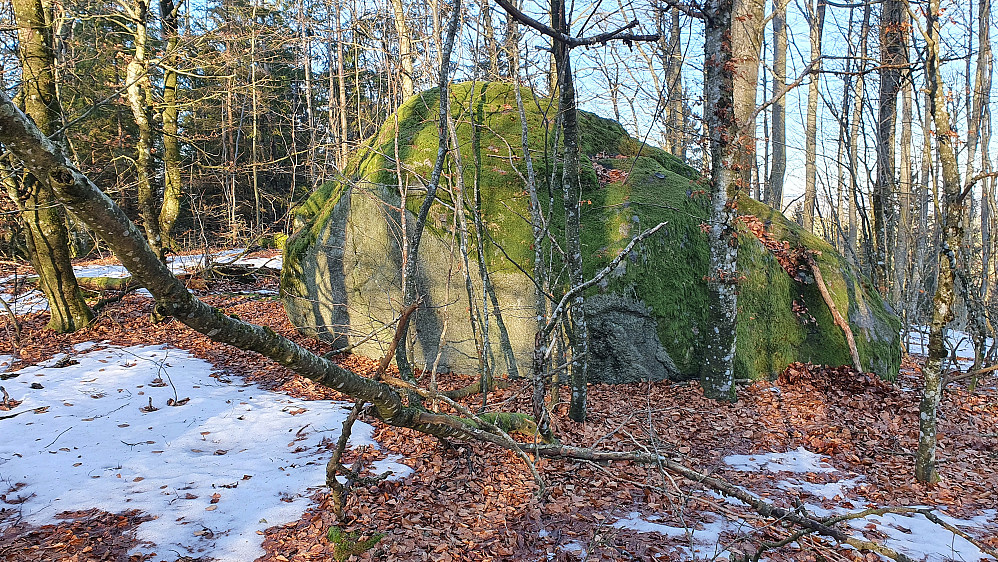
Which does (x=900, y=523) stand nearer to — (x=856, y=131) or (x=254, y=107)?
(x=856, y=131)

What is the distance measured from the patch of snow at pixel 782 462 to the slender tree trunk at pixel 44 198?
29.3 feet

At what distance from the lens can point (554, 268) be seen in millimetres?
7242

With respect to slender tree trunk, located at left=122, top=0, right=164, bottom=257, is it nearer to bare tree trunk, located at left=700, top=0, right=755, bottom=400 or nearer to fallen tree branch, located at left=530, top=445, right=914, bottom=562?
fallen tree branch, located at left=530, top=445, right=914, bottom=562

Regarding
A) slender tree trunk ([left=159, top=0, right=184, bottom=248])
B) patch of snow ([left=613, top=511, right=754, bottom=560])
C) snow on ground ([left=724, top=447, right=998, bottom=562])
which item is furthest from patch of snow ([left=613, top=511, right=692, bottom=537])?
slender tree trunk ([left=159, top=0, right=184, bottom=248])

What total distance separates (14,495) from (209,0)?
2019 cm

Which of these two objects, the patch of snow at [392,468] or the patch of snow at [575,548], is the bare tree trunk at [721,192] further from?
the patch of snow at [392,468]

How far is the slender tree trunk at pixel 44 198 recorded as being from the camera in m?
7.14

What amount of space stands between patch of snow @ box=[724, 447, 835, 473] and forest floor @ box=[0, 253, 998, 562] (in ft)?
0.08

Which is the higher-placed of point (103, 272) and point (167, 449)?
point (103, 272)

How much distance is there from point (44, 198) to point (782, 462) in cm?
1005

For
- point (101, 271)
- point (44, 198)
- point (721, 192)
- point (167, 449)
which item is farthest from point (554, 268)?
point (101, 271)

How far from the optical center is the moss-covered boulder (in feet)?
22.7

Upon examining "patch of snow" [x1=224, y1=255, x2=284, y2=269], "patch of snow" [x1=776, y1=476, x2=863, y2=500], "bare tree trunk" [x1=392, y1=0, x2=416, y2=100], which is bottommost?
"patch of snow" [x1=776, y1=476, x2=863, y2=500]

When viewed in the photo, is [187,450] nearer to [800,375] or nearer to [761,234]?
[761,234]
